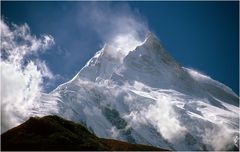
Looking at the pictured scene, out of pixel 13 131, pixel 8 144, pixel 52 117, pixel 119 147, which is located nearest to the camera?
pixel 8 144

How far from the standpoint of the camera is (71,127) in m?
101

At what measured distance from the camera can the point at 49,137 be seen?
93.5 metres

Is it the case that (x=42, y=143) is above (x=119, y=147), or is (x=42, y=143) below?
below

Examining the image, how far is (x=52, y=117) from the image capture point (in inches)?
4038

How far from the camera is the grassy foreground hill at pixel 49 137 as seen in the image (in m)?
90.8

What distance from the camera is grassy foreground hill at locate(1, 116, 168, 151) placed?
3575 inches

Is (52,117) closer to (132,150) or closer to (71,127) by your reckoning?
(71,127)

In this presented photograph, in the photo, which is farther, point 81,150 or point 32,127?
point 32,127

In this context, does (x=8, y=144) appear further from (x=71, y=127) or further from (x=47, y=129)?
(x=71, y=127)

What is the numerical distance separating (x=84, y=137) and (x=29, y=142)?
37.8 feet

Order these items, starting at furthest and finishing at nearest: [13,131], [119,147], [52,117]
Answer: [119,147]
[52,117]
[13,131]

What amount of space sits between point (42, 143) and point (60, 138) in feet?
12.1

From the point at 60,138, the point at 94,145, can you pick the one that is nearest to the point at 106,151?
the point at 94,145

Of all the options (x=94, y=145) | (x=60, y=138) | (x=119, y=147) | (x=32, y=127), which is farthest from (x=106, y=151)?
(x=119, y=147)
